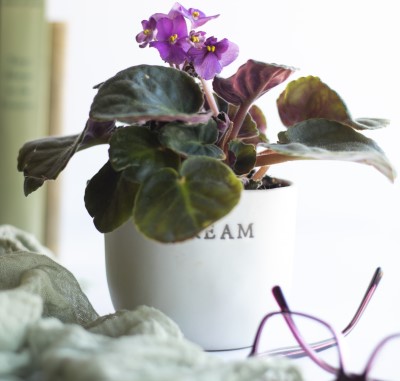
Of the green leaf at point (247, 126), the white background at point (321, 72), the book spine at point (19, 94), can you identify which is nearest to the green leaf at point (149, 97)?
the green leaf at point (247, 126)

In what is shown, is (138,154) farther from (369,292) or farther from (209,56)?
(369,292)

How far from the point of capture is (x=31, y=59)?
45.0 inches

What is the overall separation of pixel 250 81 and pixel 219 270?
13cm

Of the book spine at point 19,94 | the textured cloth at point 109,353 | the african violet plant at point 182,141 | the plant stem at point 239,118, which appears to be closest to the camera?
the textured cloth at point 109,353

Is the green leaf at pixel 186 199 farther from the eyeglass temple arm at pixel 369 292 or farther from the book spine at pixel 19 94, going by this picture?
the book spine at pixel 19 94

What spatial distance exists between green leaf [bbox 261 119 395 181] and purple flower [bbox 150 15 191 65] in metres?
0.09

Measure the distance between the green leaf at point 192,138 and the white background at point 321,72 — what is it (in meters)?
0.34

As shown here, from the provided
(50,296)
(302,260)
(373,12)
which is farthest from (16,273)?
(373,12)

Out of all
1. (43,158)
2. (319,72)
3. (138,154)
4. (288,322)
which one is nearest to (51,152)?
(43,158)

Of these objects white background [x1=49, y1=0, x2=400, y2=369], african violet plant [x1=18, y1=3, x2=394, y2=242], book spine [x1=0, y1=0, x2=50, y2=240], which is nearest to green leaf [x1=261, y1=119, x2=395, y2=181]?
african violet plant [x1=18, y1=3, x2=394, y2=242]

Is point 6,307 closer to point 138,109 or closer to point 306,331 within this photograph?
point 138,109

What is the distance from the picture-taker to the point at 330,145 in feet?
1.57

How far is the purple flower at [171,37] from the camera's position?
484mm

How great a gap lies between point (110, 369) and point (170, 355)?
0.13 feet
